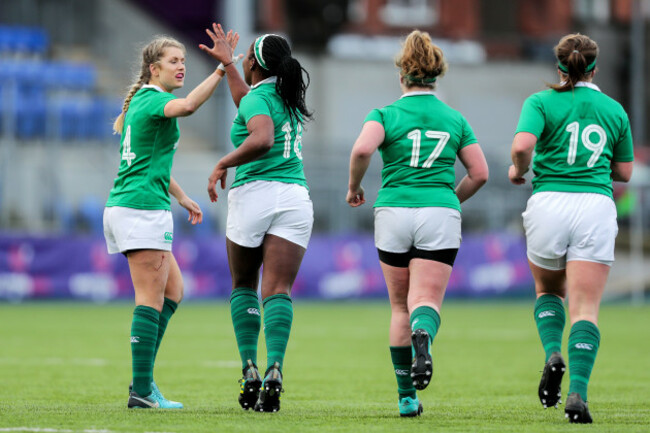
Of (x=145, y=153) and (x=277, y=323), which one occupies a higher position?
(x=145, y=153)

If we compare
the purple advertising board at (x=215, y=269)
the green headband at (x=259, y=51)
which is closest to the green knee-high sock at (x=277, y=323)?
the green headband at (x=259, y=51)

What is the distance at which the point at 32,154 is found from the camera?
2364cm

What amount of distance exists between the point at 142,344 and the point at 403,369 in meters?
1.54

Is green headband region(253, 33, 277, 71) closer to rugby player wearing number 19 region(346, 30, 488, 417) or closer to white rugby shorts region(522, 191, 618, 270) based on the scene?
rugby player wearing number 19 region(346, 30, 488, 417)

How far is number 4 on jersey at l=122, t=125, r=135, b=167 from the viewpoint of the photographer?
668 centimetres

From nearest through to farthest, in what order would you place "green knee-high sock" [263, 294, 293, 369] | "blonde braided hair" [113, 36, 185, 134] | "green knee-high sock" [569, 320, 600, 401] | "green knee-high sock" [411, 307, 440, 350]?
"green knee-high sock" [569, 320, 600, 401] → "green knee-high sock" [411, 307, 440, 350] → "green knee-high sock" [263, 294, 293, 369] → "blonde braided hair" [113, 36, 185, 134]

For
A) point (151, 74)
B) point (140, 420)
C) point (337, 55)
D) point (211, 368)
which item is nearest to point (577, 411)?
point (140, 420)

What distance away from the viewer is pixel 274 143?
662cm

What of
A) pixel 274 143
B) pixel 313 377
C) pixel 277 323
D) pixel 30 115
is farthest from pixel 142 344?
pixel 30 115

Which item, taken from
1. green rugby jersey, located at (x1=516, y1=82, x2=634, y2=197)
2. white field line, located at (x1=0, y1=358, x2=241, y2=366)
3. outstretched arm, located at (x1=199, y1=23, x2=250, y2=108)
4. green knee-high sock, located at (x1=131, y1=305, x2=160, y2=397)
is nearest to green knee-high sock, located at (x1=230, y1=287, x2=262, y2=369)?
green knee-high sock, located at (x1=131, y1=305, x2=160, y2=397)

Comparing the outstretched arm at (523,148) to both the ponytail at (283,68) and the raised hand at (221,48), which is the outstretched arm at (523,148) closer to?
the ponytail at (283,68)

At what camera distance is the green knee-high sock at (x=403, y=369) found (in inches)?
253

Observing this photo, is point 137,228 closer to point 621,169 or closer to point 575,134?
point 575,134

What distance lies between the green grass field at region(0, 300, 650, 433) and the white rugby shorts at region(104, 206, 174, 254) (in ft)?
3.18
